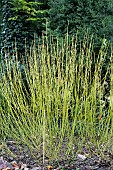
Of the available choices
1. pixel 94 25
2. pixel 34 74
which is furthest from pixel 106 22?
pixel 34 74

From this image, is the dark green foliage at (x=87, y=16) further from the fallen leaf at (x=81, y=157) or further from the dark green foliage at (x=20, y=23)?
the fallen leaf at (x=81, y=157)

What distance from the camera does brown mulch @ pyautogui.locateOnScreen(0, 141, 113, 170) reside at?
11.8 ft

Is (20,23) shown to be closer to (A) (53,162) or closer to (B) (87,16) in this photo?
(B) (87,16)

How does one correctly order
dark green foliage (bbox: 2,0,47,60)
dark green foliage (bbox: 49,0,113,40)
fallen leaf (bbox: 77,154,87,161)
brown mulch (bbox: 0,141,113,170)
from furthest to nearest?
dark green foliage (bbox: 2,0,47,60)
dark green foliage (bbox: 49,0,113,40)
fallen leaf (bbox: 77,154,87,161)
brown mulch (bbox: 0,141,113,170)

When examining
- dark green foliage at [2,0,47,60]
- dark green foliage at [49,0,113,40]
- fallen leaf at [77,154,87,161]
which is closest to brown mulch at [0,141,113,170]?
fallen leaf at [77,154,87,161]

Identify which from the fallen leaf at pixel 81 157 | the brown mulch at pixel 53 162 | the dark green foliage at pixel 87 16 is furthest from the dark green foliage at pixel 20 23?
the fallen leaf at pixel 81 157

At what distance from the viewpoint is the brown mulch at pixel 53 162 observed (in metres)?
3.61

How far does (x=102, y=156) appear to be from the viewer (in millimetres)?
3668

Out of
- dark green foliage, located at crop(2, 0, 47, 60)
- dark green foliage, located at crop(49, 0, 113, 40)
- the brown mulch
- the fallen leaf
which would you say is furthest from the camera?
dark green foliage, located at crop(2, 0, 47, 60)

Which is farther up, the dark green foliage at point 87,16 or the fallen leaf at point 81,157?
the dark green foliage at point 87,16

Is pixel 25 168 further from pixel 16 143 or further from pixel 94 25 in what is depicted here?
pixel 94 25

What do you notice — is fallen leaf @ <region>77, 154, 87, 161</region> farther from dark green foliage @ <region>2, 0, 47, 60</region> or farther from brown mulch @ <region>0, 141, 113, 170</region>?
dark green foliage @ <region>2, 0, 47, 60</region>

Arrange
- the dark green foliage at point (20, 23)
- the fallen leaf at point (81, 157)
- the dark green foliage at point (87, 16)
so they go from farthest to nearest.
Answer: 1. the dark green foliage at point (20, 23)
2. the dark green foliage at point (87, 16)
3. the fallen leaf at point (81, 157)

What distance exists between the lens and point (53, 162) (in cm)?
377
